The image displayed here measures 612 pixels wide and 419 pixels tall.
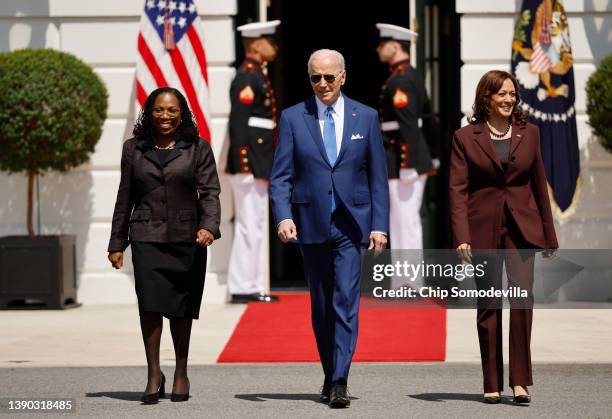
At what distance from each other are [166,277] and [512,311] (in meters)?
1.80

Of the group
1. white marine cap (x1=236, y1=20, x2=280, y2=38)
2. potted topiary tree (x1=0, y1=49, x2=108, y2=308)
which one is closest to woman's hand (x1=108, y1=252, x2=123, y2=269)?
potted topiary tree (x1=0, y1=49, x2=108, y2=308)

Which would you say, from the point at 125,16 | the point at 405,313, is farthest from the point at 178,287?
the point at 125,16

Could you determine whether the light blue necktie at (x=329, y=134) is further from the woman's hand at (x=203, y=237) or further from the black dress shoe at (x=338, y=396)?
the black dress shoe at (x=338, y=396)

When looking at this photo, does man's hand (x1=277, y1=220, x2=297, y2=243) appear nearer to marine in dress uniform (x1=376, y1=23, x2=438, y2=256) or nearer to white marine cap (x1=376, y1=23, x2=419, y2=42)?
marine in dress uniform (x1=376, y1=23, x2=438, y2=256)

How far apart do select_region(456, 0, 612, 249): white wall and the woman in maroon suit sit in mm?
5255

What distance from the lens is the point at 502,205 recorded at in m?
7.56

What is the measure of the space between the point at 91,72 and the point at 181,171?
4878mm

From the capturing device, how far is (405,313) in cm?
1195

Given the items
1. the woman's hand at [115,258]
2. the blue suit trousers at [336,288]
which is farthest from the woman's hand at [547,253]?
the woman's hand at [115,258]

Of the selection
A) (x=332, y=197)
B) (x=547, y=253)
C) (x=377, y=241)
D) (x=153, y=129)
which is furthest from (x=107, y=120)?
(x=547, y=253)

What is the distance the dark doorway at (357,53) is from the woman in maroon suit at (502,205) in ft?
18.6

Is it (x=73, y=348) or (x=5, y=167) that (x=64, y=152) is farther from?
(x=73, y=348)

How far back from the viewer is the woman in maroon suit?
7.55 m

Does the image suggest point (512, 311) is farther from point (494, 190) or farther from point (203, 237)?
point (203, 237)
